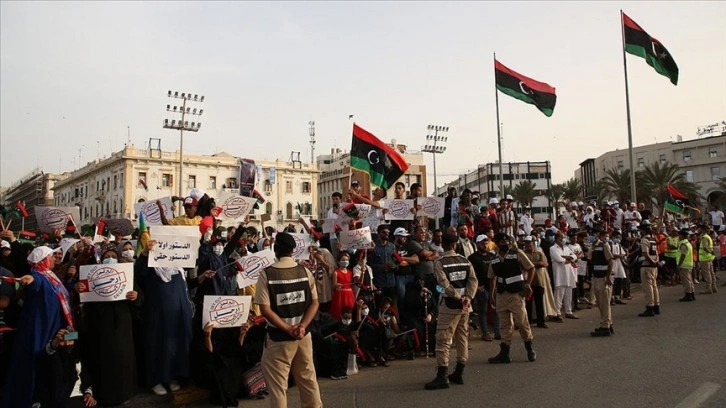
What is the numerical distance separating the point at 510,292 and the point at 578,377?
168cm

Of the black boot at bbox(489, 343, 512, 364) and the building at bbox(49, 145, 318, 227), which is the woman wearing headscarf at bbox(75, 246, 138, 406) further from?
the building at bbox(49, 145, 318, 227)

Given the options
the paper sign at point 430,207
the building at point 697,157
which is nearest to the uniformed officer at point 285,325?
the paper sign at point 430,207

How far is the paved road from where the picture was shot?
253 inches

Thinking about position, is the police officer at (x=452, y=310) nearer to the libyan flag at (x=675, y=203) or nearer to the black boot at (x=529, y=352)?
the black boot at (x=529, y=352)

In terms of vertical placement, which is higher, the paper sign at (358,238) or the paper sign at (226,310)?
the paper sign at (358,238)

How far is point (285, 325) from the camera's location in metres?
4.98

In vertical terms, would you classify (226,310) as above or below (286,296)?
below

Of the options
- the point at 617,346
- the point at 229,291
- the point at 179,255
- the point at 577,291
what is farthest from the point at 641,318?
the point at 179,255

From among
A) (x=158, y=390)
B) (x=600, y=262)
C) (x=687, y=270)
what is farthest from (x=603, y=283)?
(x=158, y=390)

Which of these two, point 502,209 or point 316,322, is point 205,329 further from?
point 502,209

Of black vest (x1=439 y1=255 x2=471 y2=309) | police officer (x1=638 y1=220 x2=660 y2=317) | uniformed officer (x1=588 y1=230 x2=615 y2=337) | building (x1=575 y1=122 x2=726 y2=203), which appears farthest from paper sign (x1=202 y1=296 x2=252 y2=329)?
building (x1=575 y1=122 x2=726 y2=203)

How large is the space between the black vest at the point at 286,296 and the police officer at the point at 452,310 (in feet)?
8.85

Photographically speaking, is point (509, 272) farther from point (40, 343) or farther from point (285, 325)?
point (40, 343)

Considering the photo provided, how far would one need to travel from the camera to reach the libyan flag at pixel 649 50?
21.4 metres
